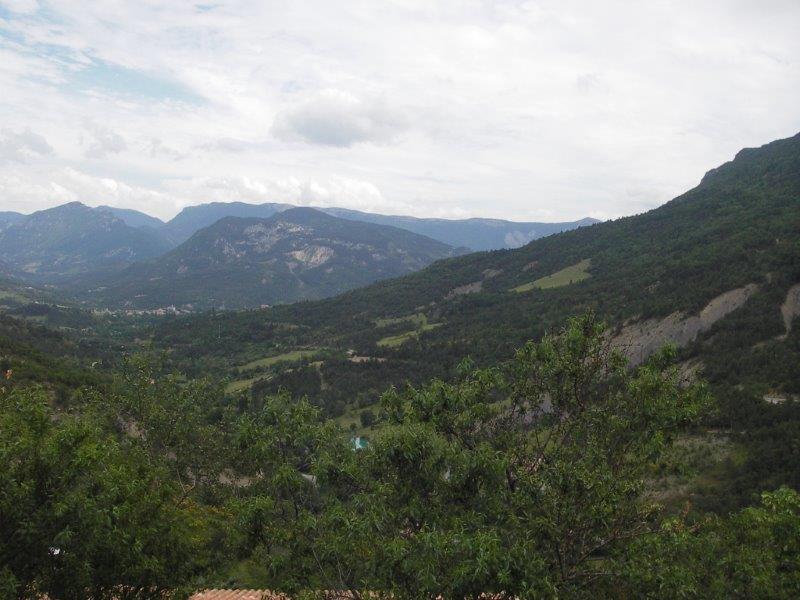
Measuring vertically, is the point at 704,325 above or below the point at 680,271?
below

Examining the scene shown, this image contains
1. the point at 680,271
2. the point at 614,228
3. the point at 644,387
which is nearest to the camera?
the point at 644,387

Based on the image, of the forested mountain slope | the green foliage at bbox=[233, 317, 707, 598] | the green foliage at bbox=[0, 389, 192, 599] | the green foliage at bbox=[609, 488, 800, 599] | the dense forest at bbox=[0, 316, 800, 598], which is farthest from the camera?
the forested mountain slope

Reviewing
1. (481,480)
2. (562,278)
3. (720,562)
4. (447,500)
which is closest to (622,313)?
(562,278)

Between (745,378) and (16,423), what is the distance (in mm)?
64825

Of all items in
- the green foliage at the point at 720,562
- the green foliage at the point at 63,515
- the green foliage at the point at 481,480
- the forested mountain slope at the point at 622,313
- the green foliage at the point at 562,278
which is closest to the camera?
the green foliage at the point at 481,480

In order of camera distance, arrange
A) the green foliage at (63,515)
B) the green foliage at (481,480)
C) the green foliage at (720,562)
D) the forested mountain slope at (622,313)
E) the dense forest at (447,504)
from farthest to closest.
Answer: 1. the forested mountain slope at (622,313)
2. the green foliage at (63,515)
3. the dense forest at (447,504)
4. the green foliage at (720,562)
5. the green foliage at (481,480)

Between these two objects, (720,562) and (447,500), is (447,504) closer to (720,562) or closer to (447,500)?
(447,500)

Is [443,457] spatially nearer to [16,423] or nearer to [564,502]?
[564,502]

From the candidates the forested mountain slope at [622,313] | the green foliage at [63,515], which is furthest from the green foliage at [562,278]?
the green foliage at [63,515]

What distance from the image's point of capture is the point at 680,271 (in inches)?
4003

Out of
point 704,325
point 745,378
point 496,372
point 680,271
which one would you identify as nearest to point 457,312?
point 680,271

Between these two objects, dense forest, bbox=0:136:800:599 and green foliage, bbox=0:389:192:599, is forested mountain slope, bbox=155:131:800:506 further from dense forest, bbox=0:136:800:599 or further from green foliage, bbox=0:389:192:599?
green foliage, bbox=0:389:192:599

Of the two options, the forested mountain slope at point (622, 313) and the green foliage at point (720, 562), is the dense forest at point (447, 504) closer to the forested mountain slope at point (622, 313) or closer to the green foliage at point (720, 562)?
the green foliage at point (720, 562)

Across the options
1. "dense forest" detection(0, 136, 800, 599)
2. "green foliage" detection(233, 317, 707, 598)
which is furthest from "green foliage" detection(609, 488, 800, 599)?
"green foliage" detection(233, 317, 707, 598)
